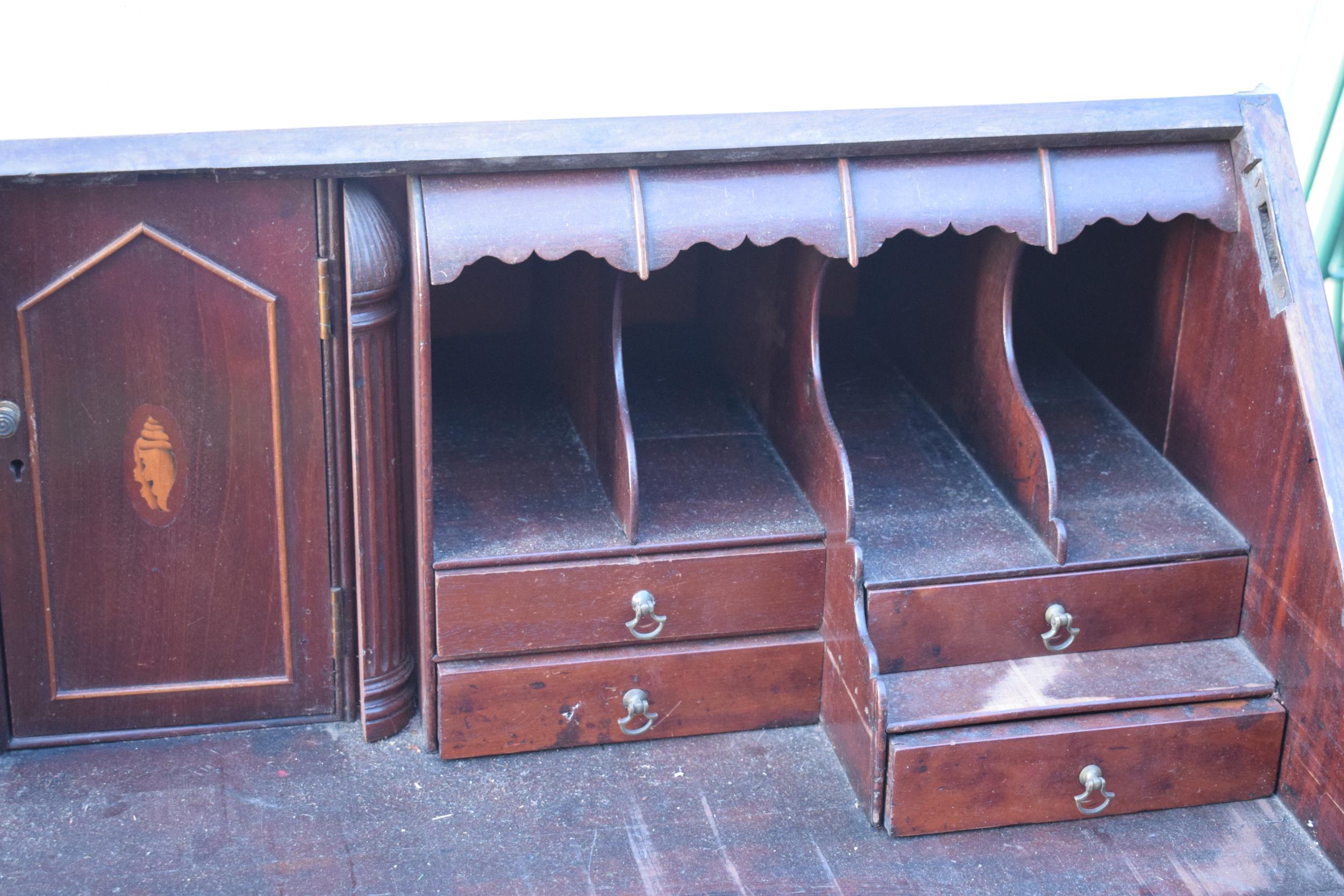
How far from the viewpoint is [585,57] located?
7.50ft

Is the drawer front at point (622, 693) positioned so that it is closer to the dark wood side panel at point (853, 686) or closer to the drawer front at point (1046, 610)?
the dark wood side panel at point (853, 686)

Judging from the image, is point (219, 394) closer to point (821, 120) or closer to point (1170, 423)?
point (821, 120)

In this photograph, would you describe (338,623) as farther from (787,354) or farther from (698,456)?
(787,354)

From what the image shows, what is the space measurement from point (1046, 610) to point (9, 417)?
161 centimetres

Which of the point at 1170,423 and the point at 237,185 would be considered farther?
the point at 1170,423

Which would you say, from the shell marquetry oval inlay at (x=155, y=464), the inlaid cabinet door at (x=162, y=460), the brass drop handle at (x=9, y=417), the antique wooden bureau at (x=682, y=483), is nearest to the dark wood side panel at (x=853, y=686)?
the antique wooden bureau at (x=682, y=483)

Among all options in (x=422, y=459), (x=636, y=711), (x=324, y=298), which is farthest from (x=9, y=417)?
(x=636, y=711)

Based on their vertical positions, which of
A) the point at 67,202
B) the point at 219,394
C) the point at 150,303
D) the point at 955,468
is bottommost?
the point at 955,468

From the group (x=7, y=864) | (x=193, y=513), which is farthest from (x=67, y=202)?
(x=7, y=864)

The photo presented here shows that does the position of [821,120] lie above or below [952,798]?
above

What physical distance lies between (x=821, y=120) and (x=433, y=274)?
607mm

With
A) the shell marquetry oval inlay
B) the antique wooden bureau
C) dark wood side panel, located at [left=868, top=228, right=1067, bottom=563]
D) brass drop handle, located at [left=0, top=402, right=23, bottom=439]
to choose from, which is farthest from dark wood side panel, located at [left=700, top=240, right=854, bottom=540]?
brass drop handle, located at [left=0, top=402, right=23, bottom=439]

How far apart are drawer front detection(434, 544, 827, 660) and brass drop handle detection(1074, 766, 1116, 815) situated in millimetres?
476

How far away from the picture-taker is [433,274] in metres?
1.79
